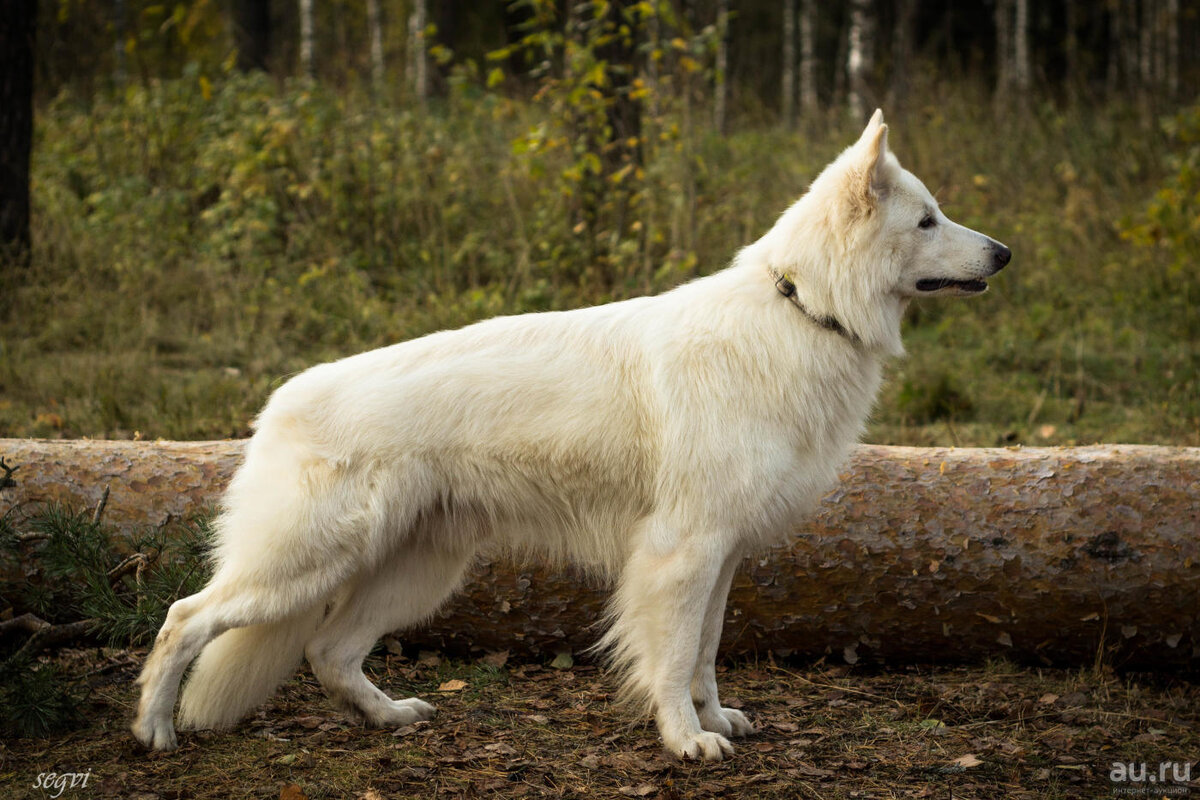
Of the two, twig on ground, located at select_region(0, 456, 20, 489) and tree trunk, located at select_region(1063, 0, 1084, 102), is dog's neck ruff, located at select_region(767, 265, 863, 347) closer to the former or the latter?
twig on ground, located at select_region(0, 456, 20, 489)

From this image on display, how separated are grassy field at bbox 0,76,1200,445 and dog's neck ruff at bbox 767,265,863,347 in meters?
2.71

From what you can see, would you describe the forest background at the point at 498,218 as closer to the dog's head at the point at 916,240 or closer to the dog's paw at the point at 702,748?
the dog's head at the point at 916,240

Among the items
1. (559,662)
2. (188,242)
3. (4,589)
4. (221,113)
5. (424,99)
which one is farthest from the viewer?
(424,99)

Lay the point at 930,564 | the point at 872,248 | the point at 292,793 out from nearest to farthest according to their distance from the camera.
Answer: the point at 292,793 < the point at 872,248 < the point at 930,564

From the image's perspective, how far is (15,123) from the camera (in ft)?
26.8

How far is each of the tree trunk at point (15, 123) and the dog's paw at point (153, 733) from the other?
237 inches

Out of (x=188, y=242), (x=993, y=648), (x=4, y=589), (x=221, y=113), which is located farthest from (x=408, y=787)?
(x=221, y=113)

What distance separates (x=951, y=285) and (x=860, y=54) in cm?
1091

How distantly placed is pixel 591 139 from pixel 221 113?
13.4 feet

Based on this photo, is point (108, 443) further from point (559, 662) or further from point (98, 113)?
point (98, 113)

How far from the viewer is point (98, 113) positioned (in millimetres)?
10539

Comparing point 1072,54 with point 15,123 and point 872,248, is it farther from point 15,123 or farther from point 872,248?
point 872,248

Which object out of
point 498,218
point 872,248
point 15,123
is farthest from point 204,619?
point 15,123

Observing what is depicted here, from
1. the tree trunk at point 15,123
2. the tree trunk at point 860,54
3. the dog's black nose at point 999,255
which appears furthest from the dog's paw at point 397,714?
the tree trunk at point 860,54
